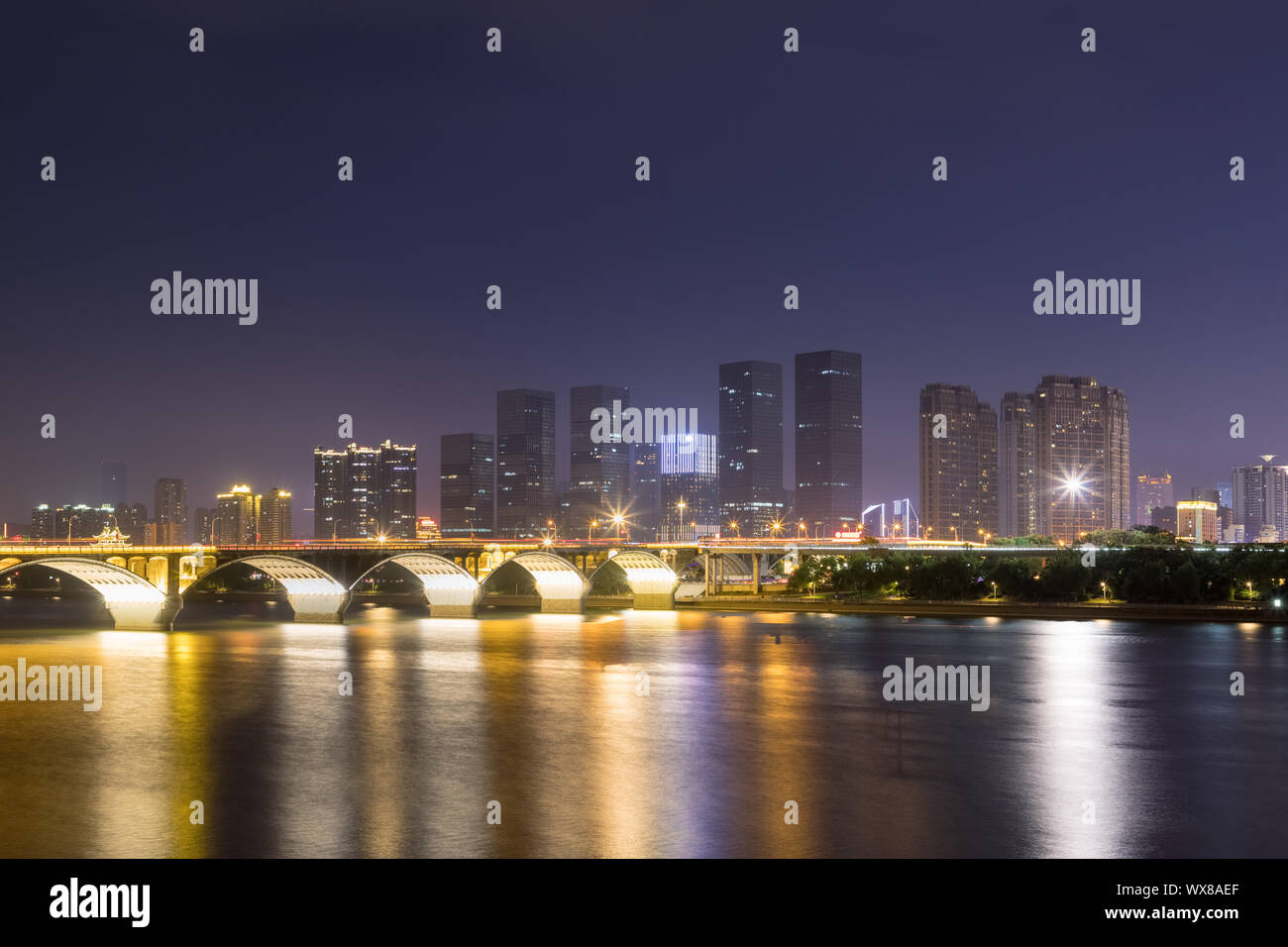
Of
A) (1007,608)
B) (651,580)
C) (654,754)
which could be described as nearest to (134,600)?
(651,580)

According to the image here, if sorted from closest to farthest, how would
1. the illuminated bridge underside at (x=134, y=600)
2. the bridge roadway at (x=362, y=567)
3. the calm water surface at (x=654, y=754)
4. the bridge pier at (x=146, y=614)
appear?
the calm water surface at (x=654, y=754) → the bridge roadway at (x=362, y=567) → the illuminated bridge underside at (x=134, y=600) → the bridge pier at (x=146, y=614)

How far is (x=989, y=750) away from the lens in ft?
135

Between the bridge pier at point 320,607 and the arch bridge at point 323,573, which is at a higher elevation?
the arch bridge at point 323,573

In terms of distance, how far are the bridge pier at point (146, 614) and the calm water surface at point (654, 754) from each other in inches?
779

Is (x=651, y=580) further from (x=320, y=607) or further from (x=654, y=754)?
(x=654, y=754)

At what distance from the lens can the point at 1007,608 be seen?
361 ft

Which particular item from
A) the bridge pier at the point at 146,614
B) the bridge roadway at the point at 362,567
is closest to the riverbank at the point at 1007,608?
the bridge roadway at the point at 362,567

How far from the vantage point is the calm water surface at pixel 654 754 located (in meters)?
29.3

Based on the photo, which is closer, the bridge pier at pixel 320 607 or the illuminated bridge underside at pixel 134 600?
the illuminated bridge underside at pixel 134 600

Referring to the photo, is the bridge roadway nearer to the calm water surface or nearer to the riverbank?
the riverbank

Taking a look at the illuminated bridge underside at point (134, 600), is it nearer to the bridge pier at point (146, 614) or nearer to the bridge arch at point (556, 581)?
the bridge pier at point (146, 614)
